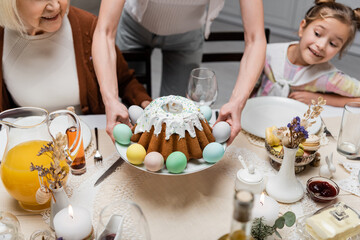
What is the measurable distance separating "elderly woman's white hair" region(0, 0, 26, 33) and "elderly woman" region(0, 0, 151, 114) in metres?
0.10

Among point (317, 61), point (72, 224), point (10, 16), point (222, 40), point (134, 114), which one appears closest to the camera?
point (72, 224)

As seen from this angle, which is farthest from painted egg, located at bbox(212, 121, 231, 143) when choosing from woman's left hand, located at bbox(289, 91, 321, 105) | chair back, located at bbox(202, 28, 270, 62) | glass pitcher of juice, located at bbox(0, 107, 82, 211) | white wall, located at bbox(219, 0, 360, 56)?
white wall, located at bbox(219, 0, 360, 56)

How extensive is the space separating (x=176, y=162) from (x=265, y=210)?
27cm

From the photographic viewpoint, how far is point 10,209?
42.1 inches

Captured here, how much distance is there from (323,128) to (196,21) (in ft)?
2.95

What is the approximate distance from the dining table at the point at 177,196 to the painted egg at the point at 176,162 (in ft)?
0.52

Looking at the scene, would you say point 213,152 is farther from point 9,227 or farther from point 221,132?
point 9,227

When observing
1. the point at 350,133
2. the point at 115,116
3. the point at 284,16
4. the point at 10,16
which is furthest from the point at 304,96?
the point at 284,16

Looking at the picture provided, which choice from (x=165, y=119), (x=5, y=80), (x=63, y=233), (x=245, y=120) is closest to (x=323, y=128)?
(x=245, y=120)

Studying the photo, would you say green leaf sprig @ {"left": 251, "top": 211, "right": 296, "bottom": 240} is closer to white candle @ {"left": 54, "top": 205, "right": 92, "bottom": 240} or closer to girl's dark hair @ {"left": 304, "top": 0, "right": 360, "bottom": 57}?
white candle @ {"left": 54, "top": 205, "right": 92, "bottom": 240}

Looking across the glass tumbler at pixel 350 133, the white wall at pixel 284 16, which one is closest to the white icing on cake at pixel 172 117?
the glass tumbler at pixel 350 133

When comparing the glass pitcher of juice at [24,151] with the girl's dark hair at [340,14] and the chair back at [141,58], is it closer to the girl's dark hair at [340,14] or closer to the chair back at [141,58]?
the chair back at [141,58]

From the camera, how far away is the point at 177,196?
1150 mm

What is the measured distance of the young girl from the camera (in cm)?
178
